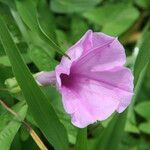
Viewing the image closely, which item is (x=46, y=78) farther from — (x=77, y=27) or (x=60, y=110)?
(x=77, y=27)

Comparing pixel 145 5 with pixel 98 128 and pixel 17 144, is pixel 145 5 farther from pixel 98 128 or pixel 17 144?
pixel 17 144

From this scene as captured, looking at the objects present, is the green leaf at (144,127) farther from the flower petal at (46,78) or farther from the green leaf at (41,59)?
the flower petal at (46,78)

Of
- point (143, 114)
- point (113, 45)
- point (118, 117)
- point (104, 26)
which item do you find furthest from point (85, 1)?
point (113, 45)

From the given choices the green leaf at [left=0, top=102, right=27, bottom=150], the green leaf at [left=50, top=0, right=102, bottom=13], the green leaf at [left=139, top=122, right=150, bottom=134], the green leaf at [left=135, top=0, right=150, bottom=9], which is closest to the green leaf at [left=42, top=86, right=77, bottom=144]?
the green leaf at [left=0, top=102, right=27, bottom=150]

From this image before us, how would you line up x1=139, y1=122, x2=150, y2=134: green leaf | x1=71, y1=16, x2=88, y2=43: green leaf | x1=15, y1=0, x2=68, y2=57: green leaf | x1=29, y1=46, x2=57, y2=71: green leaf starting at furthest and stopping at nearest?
x1=71, y1=16, x2=88, y2=43: green leaf < x1=139, y1=122, x2=150, y2=134: green leaf < x1=29, y1=46, x2=57, y2=71: green leaf < x1=15, y1=0, x2=68, y2=57: green leaf

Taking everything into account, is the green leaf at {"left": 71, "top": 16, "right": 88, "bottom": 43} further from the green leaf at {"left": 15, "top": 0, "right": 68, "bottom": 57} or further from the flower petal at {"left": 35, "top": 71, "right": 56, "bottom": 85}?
the flower petal at {"left": 35, "top": 71, "right": 56, "bottom": 85}

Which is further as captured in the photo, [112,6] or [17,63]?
[112,6]
